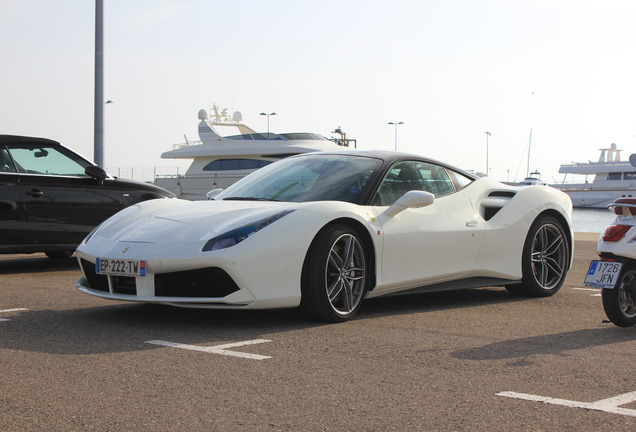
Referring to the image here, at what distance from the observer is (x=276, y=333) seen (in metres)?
5.08

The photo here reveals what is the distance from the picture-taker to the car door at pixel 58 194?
8.78 m

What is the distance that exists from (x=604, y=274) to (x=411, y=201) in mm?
1463

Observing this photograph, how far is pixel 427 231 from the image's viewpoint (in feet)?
20.4

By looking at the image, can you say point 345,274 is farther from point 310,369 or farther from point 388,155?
point 310,369

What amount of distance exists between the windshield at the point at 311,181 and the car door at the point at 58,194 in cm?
309

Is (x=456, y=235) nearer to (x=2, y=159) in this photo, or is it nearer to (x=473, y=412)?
(x=473, y=412)

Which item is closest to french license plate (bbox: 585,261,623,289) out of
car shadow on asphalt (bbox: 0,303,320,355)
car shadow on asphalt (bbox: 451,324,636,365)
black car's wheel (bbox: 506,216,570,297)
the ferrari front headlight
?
car shadow on asphalt (bbox: 451,324,636,365)

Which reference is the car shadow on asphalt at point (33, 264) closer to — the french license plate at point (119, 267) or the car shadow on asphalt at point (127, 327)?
the car shadow on asphalt at point (127, 327)

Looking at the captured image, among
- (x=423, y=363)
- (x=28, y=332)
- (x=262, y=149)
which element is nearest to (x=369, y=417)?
(x=423, y=363)

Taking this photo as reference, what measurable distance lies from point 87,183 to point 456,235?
477cm

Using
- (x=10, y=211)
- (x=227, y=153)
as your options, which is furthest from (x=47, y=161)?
(x=227, y=153)

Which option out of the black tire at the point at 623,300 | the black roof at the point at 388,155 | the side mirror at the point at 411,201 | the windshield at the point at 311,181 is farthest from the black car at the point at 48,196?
the black tire at the point at 623,300

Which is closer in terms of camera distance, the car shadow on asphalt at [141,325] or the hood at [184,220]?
the car shadow on asphalt at [141,325]

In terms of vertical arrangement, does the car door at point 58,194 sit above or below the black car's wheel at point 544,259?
above
